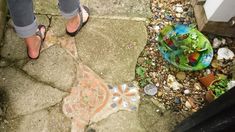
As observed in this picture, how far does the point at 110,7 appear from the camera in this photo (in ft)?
10.7

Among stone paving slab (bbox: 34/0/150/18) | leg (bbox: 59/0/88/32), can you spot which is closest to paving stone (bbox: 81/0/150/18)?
stone paving slab (bbox: 34/0/150/18)

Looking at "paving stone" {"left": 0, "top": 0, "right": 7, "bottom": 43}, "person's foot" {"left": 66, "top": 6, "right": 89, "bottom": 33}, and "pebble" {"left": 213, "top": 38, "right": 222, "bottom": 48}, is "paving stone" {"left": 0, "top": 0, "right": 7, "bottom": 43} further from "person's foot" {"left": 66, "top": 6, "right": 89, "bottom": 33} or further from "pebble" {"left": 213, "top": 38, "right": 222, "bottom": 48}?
"pebble" {"left": 213, "top": 38, "right": 222, "bottom": 48}

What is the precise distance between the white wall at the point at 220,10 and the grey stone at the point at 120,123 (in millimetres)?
1106

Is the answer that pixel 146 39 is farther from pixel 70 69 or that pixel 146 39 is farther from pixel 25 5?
pixel 25 5

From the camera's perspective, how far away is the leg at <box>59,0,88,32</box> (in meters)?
2.66

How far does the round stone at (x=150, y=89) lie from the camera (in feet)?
9.34

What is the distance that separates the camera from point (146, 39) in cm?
312

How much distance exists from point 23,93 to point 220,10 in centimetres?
176

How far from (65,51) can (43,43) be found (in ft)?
0.67

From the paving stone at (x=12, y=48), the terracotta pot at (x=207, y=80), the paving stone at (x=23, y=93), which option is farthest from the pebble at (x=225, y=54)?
the paving stone at (x=12, y=48)

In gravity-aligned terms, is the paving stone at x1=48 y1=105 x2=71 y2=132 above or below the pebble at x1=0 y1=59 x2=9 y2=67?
below

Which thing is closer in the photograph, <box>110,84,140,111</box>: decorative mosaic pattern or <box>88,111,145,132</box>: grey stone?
<box>88,111,145,132</box>: grey stone

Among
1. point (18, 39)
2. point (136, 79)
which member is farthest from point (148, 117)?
point (18, 39)

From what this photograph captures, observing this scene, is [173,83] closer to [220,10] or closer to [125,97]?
[125,97]
